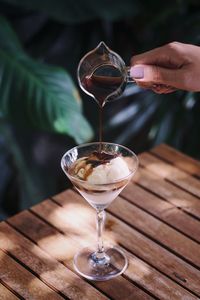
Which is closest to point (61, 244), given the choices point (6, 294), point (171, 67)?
point (6, 294)

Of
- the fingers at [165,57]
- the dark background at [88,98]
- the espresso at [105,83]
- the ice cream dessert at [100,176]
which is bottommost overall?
the dark background at [88,98]

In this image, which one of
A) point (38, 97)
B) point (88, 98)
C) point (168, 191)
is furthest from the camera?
point (88, 98)

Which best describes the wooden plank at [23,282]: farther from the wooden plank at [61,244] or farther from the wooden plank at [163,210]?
the wooden plank at [163,210]

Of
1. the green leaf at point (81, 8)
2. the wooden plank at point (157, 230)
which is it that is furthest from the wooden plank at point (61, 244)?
the green leaf at point (81, 8)

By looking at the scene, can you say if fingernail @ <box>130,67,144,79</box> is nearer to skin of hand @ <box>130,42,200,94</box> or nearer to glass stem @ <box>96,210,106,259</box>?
skin of hand @ <box>130,42,200,94</box>

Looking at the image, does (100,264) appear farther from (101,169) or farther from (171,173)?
(171,173)

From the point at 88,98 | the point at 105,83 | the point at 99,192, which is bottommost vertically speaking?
the point at 88,98
